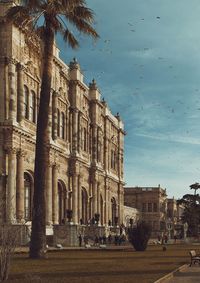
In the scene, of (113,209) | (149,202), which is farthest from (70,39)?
(149,202)

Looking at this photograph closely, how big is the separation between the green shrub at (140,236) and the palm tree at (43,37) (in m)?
14.9

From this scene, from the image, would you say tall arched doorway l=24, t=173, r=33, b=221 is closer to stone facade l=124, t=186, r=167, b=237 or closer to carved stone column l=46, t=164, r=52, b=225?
carved stone column l=46, t=164, r=52, b=225

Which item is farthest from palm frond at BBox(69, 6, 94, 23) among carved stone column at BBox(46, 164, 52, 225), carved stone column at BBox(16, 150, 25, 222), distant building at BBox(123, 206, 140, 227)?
distant building at BBox(123, 206, 140, 227)

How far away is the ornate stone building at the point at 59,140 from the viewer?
47844mm

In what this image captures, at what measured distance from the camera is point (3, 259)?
16.1 m

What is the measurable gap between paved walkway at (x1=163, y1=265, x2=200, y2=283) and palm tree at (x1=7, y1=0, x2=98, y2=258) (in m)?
7.42

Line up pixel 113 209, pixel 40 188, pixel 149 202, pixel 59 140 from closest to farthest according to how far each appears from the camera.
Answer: pixel 40 188, pixel 59 140, pixel 113 209, pixel 149 202

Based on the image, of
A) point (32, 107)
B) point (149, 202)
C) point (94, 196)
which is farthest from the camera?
point (149, 202)

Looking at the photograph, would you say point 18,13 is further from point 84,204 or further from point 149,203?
point 149,203

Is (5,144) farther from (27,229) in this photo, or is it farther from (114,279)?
(114,279)

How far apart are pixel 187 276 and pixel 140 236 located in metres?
21.8

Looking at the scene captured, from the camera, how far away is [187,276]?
21.7 m

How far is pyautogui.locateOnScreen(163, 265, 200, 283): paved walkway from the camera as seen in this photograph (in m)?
20.1

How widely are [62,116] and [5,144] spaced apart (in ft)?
58.1
